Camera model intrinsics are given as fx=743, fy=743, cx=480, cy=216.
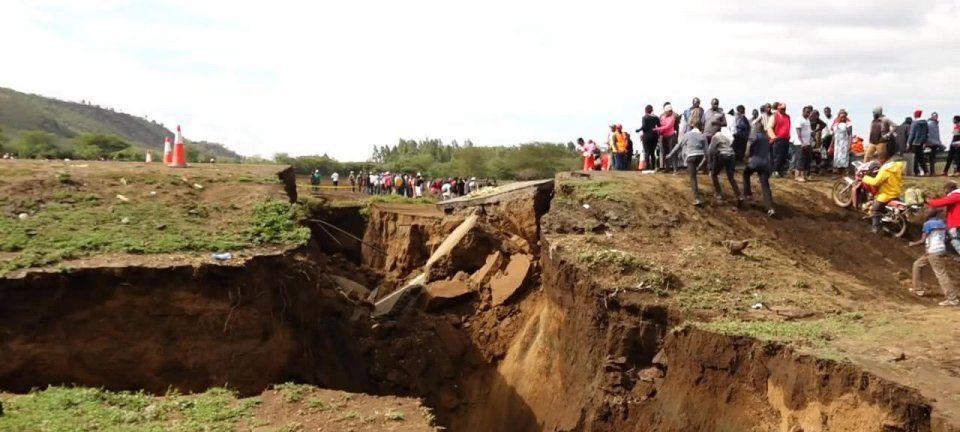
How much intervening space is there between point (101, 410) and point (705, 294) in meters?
6.86

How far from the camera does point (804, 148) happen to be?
51.5 feet

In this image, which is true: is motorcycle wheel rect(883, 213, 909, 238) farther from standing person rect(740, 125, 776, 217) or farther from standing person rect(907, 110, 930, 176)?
standing person rect(907, 110, 930, 176)

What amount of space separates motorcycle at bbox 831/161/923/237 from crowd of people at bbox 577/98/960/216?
0.51 meters

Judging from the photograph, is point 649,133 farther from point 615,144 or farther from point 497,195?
point 497,195

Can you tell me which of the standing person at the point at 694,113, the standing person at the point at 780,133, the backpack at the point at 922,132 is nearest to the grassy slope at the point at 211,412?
the standing person at the point at 694,113

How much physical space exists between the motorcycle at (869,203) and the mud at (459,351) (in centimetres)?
520

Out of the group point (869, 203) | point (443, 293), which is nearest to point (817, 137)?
point (869, 203)

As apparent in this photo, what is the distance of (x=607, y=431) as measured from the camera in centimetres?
887

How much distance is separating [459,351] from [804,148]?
29.3 ft

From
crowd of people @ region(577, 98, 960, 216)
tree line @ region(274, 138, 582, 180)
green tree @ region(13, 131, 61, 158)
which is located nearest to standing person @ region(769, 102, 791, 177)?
crowd of people @ region(577, 98, 960, 216)

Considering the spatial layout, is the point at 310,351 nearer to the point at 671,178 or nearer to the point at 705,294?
the point at 705,294

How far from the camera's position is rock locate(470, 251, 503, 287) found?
1243cm

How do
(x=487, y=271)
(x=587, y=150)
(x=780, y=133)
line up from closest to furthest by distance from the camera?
(x=487, y=271) < (x=780, y=133) < (x=587, y=150)

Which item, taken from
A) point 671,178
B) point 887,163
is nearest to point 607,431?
point 671,178
